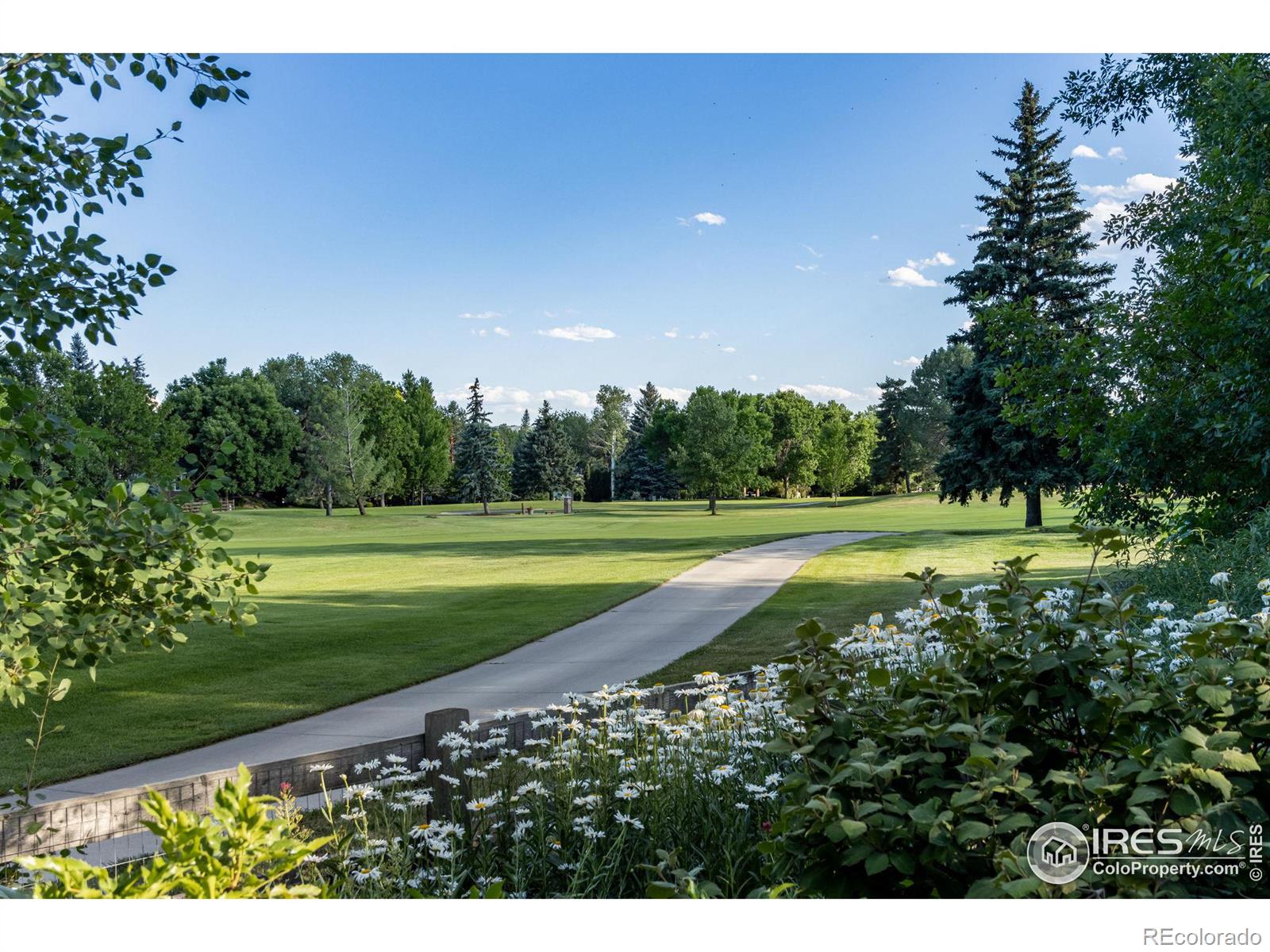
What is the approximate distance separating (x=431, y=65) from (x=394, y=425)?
36291 mm

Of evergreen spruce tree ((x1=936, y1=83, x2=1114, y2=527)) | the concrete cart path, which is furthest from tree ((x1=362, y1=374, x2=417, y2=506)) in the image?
the concrete cart path

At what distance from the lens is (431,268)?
75.2 feet

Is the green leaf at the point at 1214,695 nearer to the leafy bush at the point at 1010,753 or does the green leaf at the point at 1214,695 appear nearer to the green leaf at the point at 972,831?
the leafy bush at the point at 1010,753

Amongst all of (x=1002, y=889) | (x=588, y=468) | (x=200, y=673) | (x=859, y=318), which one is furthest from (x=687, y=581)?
(x=588, y=468)

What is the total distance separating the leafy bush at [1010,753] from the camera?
1.65m

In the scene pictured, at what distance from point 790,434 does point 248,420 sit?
33.2 metres

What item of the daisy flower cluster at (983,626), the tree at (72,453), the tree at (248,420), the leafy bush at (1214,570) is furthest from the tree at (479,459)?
the tree at (72,453)

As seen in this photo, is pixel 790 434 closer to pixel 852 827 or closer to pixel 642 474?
pixel 642 474

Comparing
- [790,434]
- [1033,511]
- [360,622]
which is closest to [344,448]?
[790,434]

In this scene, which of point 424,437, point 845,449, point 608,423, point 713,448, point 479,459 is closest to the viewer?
point 713,448

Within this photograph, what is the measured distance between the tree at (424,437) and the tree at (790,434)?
847 inches

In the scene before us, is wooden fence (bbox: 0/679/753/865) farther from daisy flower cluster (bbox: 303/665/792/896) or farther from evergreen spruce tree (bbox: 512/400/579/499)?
evergreen spruce tree (bbox: 512/400/579/499)

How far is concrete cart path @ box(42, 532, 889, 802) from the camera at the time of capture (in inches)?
229
